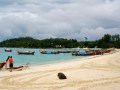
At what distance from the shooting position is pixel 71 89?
52.8ft

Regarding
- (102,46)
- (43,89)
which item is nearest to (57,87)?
(43,89)

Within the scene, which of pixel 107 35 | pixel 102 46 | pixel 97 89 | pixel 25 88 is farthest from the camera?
pixel 102 46

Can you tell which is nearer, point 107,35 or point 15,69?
point 15,69

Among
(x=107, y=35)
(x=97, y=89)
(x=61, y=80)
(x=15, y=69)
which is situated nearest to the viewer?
(x=97, y=89)

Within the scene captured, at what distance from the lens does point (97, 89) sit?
622 inches

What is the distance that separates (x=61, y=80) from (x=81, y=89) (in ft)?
14.2

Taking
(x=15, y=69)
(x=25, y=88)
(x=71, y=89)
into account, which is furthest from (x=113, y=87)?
(x=15, y=69)

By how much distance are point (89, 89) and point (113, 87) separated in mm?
1490

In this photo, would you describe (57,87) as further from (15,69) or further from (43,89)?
(15,69)

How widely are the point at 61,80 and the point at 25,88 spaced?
3842 mm

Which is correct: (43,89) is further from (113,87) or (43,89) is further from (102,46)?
(102,46)

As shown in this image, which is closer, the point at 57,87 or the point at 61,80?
the point at 57,87

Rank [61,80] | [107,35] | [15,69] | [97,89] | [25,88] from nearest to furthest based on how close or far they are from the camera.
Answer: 1. [97,89]
2. [25,88]
3. [61,80]
4. [15,69]
5. [107,35]

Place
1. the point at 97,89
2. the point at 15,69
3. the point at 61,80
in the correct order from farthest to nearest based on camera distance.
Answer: the point at 15,69 < the point at 61,80 < the point at 97,89
